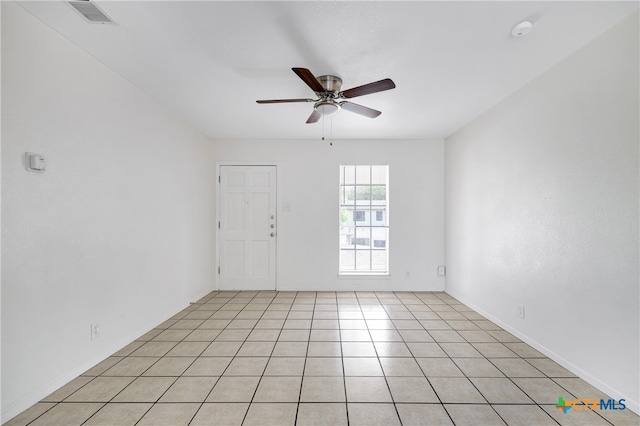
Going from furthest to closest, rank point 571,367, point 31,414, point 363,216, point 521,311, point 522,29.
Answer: point 363,216, point 521,311, point 571,367, point 522,29, point 31,414

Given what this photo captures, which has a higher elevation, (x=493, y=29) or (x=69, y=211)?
(x=493, y=29)

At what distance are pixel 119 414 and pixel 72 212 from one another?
144 cm

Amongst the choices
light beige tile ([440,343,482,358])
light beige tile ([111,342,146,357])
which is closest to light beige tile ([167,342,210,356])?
light beige tile ([111,342,146,357])

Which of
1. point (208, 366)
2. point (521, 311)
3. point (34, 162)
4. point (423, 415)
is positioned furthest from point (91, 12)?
point (521, 311)

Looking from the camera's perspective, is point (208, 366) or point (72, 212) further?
point (208, 366)

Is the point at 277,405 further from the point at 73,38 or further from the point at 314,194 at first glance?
the point at 314,194

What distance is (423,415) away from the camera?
1781mm

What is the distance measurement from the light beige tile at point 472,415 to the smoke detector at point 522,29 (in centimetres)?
249

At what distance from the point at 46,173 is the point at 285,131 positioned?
9.32 feet

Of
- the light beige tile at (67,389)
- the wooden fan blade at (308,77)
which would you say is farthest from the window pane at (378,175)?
the light beige tile at (67,389)

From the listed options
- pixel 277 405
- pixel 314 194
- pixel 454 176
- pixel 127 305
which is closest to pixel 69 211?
pixel 127 305

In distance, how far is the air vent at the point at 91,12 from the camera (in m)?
1.72

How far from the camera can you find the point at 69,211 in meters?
2.10

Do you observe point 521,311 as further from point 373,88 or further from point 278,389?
point 373,88
